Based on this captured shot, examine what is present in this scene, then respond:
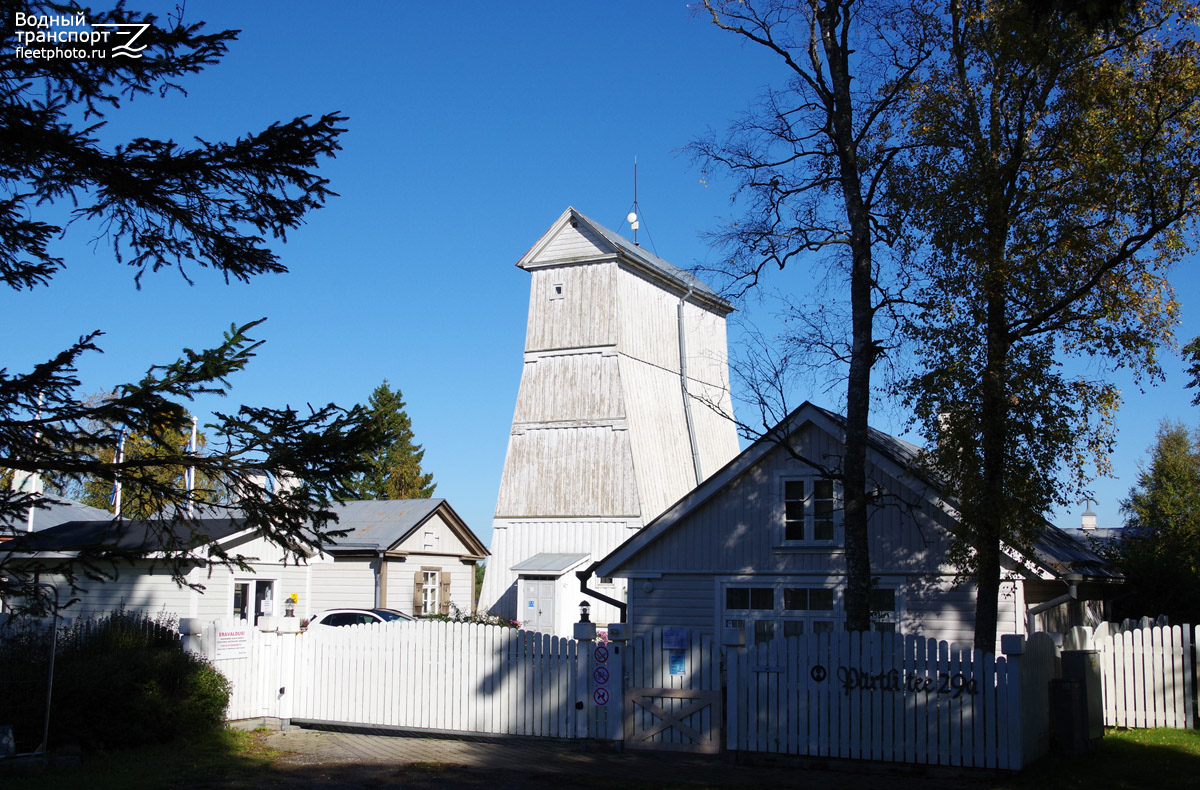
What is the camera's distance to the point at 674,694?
13492 mm

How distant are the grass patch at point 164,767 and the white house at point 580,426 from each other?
18.1 metres

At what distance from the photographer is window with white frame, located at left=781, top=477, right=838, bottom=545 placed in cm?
1917

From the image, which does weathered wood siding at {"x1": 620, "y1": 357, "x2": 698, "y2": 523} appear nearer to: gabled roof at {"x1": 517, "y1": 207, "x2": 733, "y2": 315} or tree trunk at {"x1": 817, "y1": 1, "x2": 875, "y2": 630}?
gabled roof at {"x1": 517, "y1": 207, "x2": 733, "y2": 315}

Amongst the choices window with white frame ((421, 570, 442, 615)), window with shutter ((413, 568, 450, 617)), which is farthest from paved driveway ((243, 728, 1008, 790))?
window with white frame ((421, 570, 442, 615))

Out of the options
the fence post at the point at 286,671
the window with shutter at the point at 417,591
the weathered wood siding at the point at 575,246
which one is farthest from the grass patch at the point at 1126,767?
the weathered wood siding at the point at 575,246

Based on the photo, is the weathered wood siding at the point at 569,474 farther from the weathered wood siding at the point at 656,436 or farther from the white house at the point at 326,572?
the white house at the point at 326,572

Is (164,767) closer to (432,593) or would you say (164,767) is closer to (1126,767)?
(1126,767)

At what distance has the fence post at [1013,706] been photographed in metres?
11.8

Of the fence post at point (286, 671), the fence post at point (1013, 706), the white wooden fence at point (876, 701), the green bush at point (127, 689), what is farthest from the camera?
the fence post at point (286, 671)

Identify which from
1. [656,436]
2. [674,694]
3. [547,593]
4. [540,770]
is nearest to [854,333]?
[674,694]

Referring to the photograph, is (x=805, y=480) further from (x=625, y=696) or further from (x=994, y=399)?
(x=625, y=696)

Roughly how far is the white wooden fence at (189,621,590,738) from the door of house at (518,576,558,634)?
51.2 feet

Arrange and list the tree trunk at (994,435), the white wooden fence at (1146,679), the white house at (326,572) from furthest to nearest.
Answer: the white house at (326,572) → the white wooden fence at (1146,679) → the tree trunk at (994,435)

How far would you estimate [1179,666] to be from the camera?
16.2m
